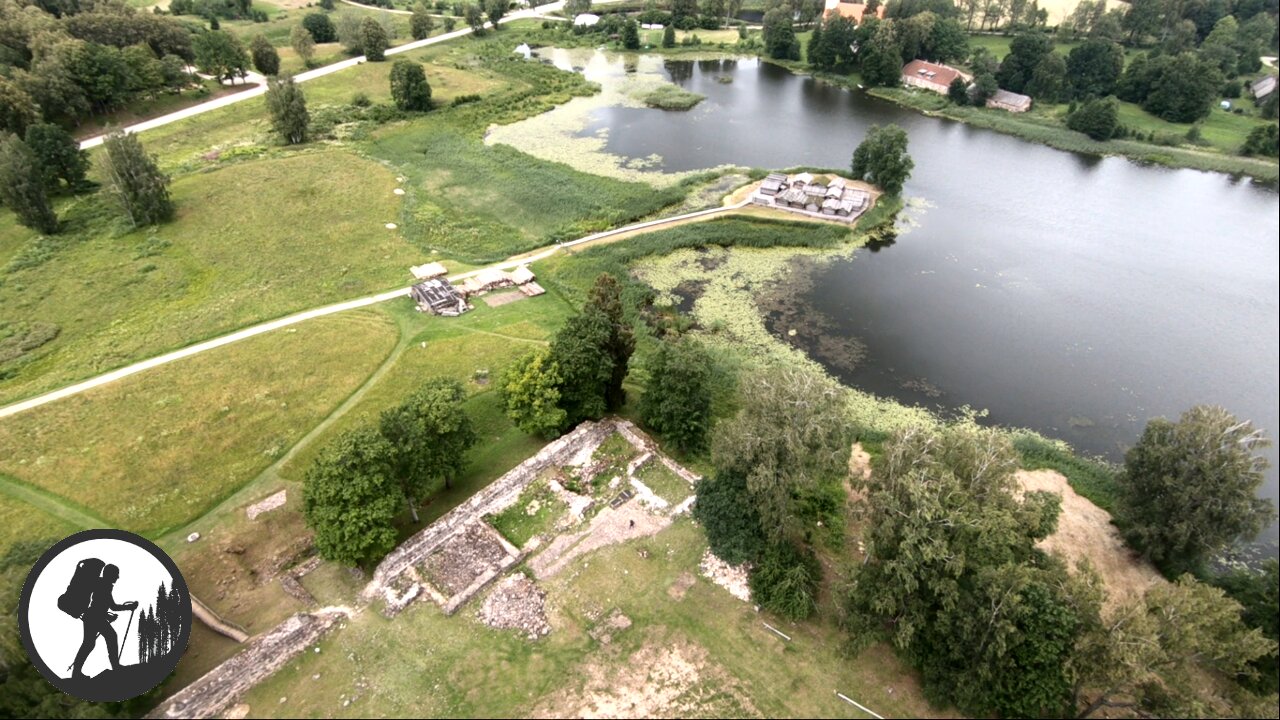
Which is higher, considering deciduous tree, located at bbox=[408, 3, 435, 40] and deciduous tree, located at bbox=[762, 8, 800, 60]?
deciduous tree, located at bbox=[408, 3, 435, 40]

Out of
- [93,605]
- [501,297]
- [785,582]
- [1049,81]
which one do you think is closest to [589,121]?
[501,297]

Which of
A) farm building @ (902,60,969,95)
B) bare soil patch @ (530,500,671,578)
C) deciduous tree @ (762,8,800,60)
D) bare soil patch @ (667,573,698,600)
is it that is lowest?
bare soil patch @ (667,573,698,600)

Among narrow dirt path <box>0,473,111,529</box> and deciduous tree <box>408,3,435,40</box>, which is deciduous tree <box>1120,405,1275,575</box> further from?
deciduous tree <box>408,3,435,40</box>

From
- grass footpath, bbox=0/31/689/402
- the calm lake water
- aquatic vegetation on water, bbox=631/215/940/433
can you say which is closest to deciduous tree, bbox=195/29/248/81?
grass footpath, bbox=0/31/689/402

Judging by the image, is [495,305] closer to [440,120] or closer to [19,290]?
[19,290]

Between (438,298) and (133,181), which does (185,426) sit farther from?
(133,181)

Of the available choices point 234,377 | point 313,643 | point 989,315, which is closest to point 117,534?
point 313,643
